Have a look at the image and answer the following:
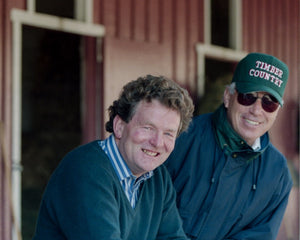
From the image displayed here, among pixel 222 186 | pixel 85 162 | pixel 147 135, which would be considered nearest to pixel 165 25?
pixel 222 186

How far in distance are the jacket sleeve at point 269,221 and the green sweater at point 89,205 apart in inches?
28.8

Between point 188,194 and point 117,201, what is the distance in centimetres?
73

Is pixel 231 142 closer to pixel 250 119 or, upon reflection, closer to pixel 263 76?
pixel 250 119

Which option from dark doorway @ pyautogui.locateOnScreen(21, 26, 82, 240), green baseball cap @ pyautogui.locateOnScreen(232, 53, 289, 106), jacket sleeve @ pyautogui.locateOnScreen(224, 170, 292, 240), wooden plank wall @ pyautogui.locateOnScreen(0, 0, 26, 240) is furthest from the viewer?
dark doorway @ pyautogui.locateOnScreen(21, 26, 82, 240)

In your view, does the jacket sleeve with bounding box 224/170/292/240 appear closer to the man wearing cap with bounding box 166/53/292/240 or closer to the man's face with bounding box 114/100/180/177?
the man wearing cap with bounding box 166/53/292/240

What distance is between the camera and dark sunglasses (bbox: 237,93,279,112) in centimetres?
262

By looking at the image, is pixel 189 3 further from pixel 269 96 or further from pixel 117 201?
pixel 117 201

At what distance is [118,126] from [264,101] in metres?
0.84

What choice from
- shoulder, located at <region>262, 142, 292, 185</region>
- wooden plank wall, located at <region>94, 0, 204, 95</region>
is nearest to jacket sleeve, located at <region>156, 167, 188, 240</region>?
shoulder, located at <region>262, 142, 292, 185</region>

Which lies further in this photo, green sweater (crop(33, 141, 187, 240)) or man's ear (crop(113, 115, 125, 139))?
man's ear (crop(113, 115, 125, 139))

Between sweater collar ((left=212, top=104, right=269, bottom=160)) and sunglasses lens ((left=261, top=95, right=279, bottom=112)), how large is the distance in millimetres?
185

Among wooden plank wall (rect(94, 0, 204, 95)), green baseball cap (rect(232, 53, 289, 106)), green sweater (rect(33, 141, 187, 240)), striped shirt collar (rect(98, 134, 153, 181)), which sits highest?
wooden plank wall (rect(94, 0, 204, 95))

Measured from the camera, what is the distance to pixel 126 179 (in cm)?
207

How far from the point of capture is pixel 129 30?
4.86 meters
